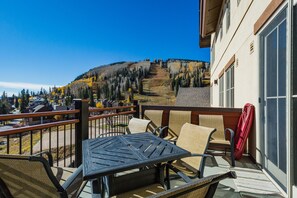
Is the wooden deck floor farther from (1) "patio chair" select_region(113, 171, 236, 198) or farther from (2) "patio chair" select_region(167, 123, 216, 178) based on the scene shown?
(1) "patio chair" select_region(113, 171, 236, 198)

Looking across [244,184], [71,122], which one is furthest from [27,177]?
[244,184]

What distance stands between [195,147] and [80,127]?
1974 millimetres

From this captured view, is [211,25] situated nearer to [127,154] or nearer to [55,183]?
[127,154]

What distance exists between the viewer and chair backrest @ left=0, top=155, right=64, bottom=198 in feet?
4.13

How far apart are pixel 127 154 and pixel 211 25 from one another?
10.2m

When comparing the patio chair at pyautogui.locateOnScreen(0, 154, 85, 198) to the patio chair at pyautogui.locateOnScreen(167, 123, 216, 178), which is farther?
the patio chair at pyautogui.locateOnScreen(167, 123, 216, 178)

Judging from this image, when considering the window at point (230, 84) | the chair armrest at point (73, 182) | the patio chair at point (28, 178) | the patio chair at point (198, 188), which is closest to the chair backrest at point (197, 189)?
the patio chair at point (198, 188)

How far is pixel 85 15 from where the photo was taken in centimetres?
2025

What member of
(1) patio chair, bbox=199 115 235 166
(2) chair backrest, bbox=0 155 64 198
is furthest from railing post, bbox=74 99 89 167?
(1) patio chair, bbox=199 115 235 166

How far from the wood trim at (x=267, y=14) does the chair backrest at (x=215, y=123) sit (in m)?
1.96

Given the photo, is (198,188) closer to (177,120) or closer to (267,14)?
(267,14)

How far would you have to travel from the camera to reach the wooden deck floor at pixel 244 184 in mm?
2473

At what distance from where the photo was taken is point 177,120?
4703 mm

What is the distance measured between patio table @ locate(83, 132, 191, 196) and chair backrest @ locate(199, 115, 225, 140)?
237 cm
